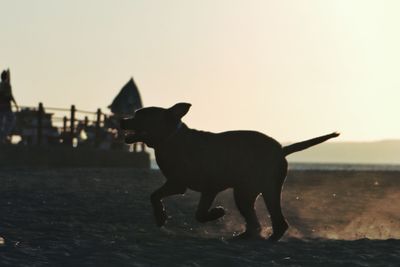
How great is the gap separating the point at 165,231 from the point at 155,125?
4.53 feet

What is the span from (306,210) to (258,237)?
17.3 ft

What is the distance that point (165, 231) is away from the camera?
8.94 metres

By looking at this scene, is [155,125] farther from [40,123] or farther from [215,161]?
[40,123]

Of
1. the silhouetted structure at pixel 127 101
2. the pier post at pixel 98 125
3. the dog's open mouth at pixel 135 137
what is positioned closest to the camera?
the dog's open mouth at pixel 135 137

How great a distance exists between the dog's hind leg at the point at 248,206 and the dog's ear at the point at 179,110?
92 centimetres

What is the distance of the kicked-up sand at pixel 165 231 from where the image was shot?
6.71m

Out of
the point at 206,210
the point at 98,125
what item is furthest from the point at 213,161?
the point at 98,125

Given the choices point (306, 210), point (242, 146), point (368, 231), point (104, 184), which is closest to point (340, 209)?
point (306, 210)

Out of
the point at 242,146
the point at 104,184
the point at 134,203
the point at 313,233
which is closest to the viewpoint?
the point at 242,146

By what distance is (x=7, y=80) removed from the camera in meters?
18.7

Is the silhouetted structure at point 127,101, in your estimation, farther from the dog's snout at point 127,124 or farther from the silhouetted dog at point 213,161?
the silhouetted dog at point 213,161

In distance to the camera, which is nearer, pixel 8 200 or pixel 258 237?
pixel 258 237

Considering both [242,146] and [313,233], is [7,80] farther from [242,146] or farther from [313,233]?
[242,146]

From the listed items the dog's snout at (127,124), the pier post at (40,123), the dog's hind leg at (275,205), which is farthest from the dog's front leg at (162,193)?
the pier post at (40,123)
